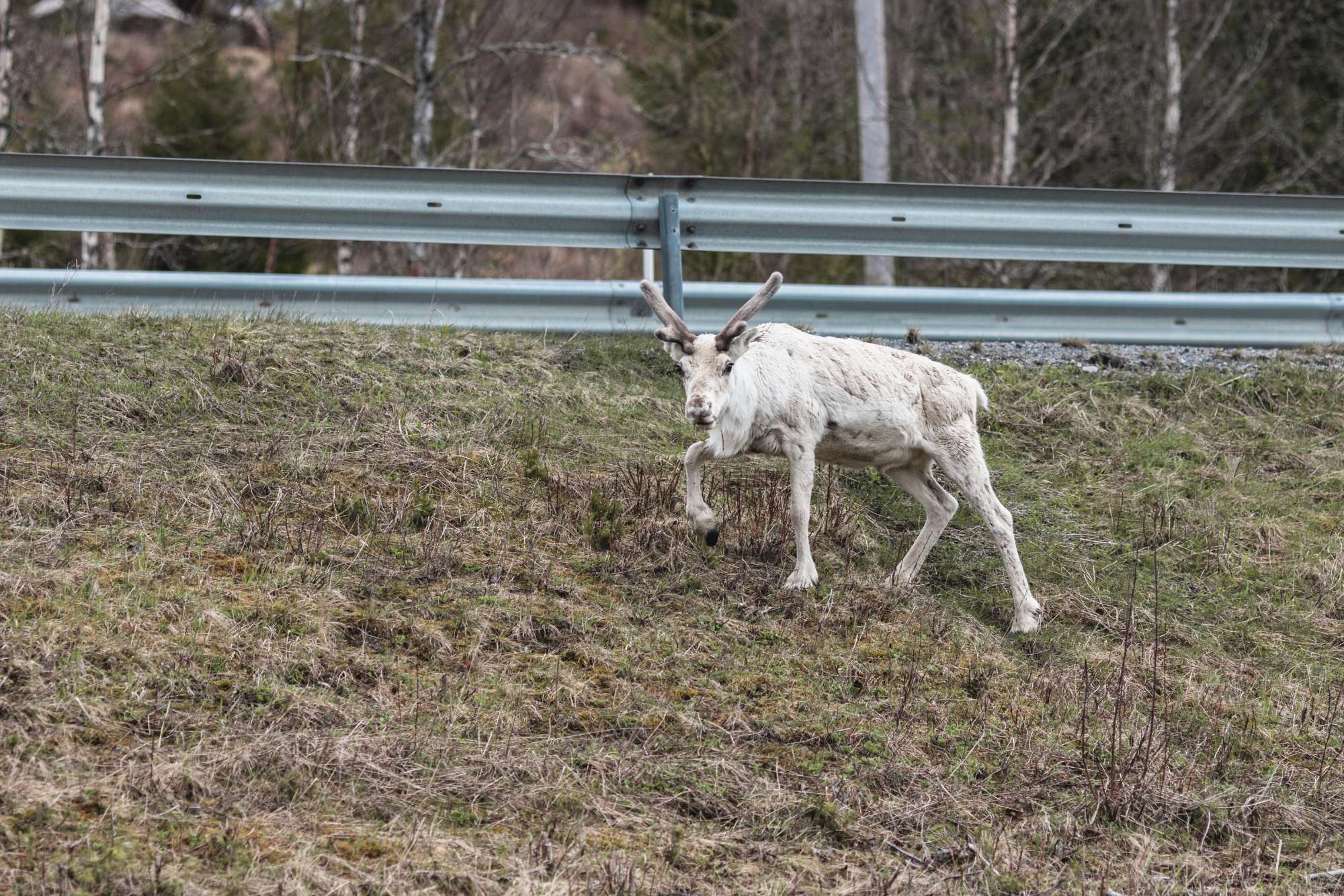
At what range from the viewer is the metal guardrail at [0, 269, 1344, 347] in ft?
28.6

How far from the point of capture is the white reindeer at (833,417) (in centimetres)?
703

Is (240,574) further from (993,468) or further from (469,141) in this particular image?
(469,141)

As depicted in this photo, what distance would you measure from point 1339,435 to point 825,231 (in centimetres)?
352

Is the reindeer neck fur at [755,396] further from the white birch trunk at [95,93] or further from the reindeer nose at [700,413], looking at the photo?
the white birch trunk at [95,93]

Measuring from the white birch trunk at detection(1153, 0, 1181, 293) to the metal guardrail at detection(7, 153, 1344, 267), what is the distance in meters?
9.23

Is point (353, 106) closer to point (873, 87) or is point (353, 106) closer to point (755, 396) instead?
point (873, 87)

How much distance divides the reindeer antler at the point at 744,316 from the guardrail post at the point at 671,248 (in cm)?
115

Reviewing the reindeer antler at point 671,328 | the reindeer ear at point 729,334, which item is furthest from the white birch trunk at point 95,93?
the reindeer ear at point 729,334

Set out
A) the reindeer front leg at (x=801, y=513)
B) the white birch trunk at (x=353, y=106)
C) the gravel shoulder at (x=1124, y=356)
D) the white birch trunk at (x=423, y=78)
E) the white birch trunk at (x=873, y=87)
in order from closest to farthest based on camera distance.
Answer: the reindeer front leg at (x=801, y=513)
the gravel shoulder at (x=1124, y=356)
the white birch trunk at (x=423, y=78)
the white birch trunk at (x=873, y=87)
the white birch trunk at (x=353, y=106)

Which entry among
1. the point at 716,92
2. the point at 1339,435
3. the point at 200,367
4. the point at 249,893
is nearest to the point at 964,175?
the point at 716,92

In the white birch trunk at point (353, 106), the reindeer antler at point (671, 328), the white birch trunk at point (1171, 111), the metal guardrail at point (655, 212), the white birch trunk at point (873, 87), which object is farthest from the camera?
the white birch trunk at point (1171, 111)

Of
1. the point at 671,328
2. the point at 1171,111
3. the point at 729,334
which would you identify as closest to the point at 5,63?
the point at 671,328

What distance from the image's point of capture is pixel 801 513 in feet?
23.0

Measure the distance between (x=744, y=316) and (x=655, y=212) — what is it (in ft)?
6.53
